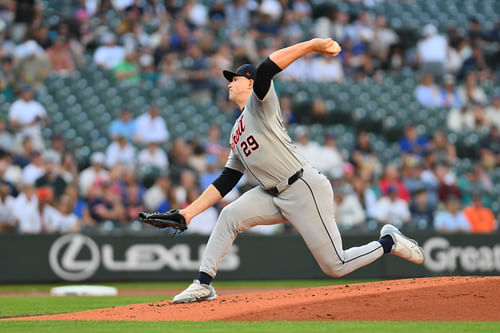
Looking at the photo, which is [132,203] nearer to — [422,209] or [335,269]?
[422,209]

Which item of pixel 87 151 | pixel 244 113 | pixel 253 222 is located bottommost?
pixel 253 222

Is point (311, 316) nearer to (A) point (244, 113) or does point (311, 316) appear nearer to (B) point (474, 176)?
(A) point (244, 113)

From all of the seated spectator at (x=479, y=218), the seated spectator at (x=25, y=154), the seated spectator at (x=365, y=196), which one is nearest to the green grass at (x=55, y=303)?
the seated spectator at (x=25, y=154)

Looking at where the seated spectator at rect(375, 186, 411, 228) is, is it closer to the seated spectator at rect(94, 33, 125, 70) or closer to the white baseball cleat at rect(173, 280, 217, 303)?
the seated spectator at rect(94, 33, 125, 70)

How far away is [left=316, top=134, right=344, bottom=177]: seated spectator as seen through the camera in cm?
1448

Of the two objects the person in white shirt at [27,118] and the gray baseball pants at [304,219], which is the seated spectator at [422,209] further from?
the gray baseball pants at [304,219]

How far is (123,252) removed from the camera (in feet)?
41.2

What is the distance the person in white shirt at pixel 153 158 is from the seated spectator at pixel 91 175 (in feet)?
2.59

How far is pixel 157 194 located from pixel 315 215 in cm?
667

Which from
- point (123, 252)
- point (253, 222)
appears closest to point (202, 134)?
point (123, 252)

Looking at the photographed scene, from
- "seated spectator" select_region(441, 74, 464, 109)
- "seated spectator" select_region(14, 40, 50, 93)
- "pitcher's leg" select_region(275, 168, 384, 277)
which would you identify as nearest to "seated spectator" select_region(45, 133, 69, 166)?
"seated spectator" select_region(14, 40, 50, 93)

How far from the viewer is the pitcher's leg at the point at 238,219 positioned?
263 inches

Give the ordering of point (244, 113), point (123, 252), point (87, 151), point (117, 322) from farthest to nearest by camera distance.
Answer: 1. point (87, 151)
2. point (123, 252)
3. point (244, 113)
4. point (117, 322)

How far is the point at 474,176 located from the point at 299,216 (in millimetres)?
9611
